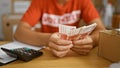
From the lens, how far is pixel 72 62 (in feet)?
2.84

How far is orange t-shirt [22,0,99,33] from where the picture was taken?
4.84ft

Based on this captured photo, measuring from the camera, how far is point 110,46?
0.88 metres

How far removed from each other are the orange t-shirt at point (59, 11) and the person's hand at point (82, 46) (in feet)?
1.74

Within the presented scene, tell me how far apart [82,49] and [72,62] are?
106 mm

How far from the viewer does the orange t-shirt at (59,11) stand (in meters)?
1.48

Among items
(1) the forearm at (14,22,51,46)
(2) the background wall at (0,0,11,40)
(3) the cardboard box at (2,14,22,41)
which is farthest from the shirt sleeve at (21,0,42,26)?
(2) the background wall at (0,0,11,40)

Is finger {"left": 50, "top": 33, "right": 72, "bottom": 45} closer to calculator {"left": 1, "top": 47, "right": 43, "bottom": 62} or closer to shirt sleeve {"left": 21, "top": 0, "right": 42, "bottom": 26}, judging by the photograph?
calculator {"left": 1, "top": 47, "right": 43, "bottom": 62}

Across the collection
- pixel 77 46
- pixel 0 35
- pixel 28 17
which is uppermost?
pixel 28 17

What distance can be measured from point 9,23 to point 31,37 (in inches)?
43.3

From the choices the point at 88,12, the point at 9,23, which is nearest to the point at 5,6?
the point at 9,23

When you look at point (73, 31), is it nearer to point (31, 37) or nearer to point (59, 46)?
point (59, 46)

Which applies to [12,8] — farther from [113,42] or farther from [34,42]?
[113,42]

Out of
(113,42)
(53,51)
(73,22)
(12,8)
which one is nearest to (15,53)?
(53,51)

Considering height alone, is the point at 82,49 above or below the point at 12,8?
below
